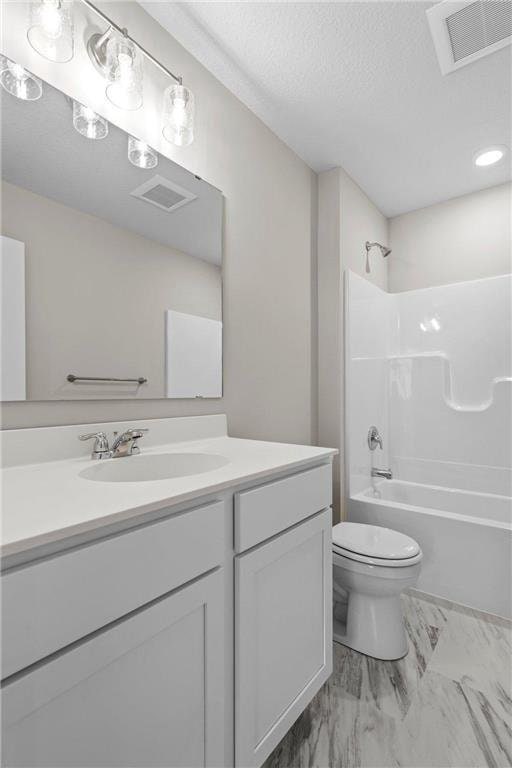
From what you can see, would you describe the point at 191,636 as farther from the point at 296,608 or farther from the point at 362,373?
the point at 362,373

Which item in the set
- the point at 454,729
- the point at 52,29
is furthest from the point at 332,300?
the point at 454,729

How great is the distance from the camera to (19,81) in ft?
3.26

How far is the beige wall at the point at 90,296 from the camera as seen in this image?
1.03 meters

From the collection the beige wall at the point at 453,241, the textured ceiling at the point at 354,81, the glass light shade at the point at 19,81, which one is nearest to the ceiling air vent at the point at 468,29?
the textured ceiling at the point at 354,81

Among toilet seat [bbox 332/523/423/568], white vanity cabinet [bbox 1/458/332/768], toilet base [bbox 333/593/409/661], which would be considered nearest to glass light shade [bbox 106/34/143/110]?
white vanity cabinet [bbox 1/458/332/768]

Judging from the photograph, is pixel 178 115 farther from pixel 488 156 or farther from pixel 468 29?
pixel 488 156

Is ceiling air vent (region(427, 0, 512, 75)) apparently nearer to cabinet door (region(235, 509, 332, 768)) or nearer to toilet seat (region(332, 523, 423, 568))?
cabinet door (region(235, 509, 332, 768))

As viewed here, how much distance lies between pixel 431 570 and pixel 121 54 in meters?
2.57

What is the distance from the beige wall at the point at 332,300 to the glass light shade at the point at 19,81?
1589 mm

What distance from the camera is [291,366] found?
2.05 m

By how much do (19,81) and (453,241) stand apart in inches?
105

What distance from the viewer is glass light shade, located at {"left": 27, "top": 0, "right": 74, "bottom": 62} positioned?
38.6 inches

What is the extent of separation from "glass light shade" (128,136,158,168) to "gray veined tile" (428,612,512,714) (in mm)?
2215

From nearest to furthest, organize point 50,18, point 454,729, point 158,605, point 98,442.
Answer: point 158,605, point 50,18, point 98,442, point 454,729
